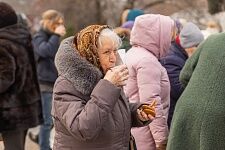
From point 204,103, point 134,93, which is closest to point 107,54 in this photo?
point 204,103

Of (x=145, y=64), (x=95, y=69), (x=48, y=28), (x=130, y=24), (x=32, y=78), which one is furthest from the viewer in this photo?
(x=48, y=28)

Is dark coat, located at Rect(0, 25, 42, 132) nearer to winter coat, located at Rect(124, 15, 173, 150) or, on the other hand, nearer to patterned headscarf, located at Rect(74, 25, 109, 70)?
winter coat, located at Rect(124, 15, 173, 150)

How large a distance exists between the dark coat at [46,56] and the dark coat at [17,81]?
1224mm

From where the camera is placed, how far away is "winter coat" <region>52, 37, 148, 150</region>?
9.96ft

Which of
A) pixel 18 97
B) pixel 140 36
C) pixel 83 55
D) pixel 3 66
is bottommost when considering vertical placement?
pixel 18 97

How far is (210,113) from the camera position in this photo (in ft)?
10.6

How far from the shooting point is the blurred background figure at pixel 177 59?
4.87 meters

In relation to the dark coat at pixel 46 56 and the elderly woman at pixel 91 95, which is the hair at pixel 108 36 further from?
the dark coat at pixel 46 56

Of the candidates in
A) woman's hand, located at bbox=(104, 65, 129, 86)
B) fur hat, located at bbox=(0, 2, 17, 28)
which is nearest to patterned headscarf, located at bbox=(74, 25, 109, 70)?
woman's hand, located at bbox=(104, 65, 129, 86)

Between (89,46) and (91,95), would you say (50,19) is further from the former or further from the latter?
(91,95)

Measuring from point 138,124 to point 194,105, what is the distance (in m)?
0.37

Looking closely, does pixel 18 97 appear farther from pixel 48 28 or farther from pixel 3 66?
pixel 48 28

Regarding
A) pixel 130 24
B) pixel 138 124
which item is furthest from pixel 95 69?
pixel 130 24

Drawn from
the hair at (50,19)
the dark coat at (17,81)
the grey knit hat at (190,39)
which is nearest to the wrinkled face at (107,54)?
the dark coat at (17,81)
